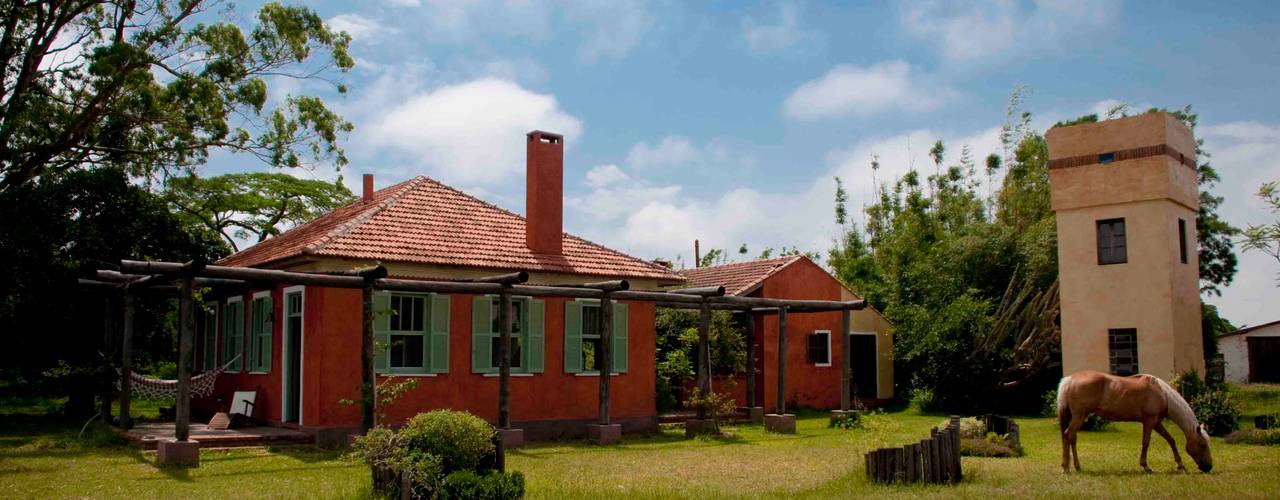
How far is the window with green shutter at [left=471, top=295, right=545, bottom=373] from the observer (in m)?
17.4

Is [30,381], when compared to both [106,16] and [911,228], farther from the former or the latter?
[911,228]

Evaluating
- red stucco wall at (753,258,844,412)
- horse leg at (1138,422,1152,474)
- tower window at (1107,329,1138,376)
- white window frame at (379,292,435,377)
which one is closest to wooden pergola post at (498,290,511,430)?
white window frame at (379,292,435,377)

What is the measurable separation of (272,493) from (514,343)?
7334 millimetres

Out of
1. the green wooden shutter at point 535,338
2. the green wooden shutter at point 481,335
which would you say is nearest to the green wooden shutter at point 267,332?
the green wooden shutter at point 481,335

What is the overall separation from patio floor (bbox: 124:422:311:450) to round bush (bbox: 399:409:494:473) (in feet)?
19.5

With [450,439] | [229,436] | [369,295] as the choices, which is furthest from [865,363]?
[450,439]

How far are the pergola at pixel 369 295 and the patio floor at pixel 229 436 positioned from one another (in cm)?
39

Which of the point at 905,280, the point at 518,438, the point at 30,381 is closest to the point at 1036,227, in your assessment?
the point at 905,280

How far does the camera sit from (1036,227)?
26.5m

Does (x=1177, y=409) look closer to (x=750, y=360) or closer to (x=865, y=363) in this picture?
(x=750, y=360)

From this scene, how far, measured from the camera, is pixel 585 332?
62.5ft

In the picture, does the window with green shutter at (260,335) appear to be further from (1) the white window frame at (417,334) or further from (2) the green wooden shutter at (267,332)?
(1) the white window frame at (417,334)

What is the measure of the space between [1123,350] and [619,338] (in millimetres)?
10013

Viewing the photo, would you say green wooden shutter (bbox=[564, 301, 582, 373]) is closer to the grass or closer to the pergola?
the pergola
